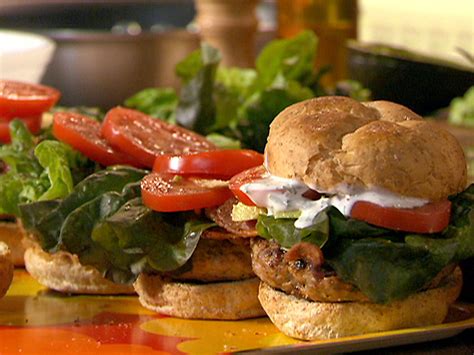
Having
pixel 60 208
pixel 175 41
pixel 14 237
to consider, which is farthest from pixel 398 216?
pixel 175 41

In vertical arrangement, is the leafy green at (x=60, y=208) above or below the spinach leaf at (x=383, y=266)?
below

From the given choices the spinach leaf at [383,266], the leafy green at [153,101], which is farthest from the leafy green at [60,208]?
the leafy green at [153,101]

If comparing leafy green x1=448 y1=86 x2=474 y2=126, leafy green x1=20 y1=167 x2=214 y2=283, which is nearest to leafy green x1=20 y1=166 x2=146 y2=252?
leafy green x1=20 y1=167 x2=214 y2=283

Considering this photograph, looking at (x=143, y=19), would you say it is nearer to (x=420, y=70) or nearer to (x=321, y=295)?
(x=420, y=70)

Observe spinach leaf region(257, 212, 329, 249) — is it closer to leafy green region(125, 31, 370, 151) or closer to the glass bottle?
leafy green region(125, 31, 370, 151)

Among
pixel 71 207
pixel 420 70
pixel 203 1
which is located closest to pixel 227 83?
pixel 203 1

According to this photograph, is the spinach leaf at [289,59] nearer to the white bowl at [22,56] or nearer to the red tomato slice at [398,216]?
the white bowl at [22,56]

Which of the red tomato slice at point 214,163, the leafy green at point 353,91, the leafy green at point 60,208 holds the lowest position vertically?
the leafy green at point 353,91

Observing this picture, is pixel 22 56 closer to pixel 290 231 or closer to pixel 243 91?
pixel 243 91

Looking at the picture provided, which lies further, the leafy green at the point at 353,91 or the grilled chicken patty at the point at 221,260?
the leafy green at the point at 353,91
